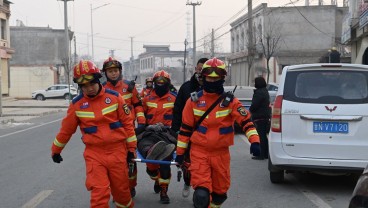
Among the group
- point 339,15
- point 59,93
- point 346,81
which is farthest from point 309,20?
point 346,81

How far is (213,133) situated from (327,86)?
2.75 m

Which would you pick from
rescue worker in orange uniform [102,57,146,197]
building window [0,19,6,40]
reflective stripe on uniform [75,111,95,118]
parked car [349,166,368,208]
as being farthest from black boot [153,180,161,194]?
building window [0,19,6,40]

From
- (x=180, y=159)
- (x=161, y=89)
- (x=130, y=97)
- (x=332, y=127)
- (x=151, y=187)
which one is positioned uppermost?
(x=161, y=89)

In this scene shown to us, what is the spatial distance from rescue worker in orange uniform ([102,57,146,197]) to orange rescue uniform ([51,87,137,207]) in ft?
4.75

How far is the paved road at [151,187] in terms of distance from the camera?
6.75 metres

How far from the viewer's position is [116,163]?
16.8ft

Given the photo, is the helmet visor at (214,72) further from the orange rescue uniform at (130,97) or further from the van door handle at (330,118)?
the van door handle at (330,118)

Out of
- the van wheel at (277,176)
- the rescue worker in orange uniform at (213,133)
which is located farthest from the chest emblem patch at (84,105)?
the van wheel at (277,176)

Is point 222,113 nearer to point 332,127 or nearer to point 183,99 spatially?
point 183,99

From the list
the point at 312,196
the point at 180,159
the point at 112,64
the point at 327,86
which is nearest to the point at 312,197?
the point at 312,196

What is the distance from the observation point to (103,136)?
199 inches

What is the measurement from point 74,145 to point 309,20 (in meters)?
32.4

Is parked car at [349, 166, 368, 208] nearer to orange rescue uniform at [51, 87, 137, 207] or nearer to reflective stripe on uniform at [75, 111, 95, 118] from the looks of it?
orange rescue uniform at [51, 87, 137, 207]

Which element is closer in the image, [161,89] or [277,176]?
[161,89]
